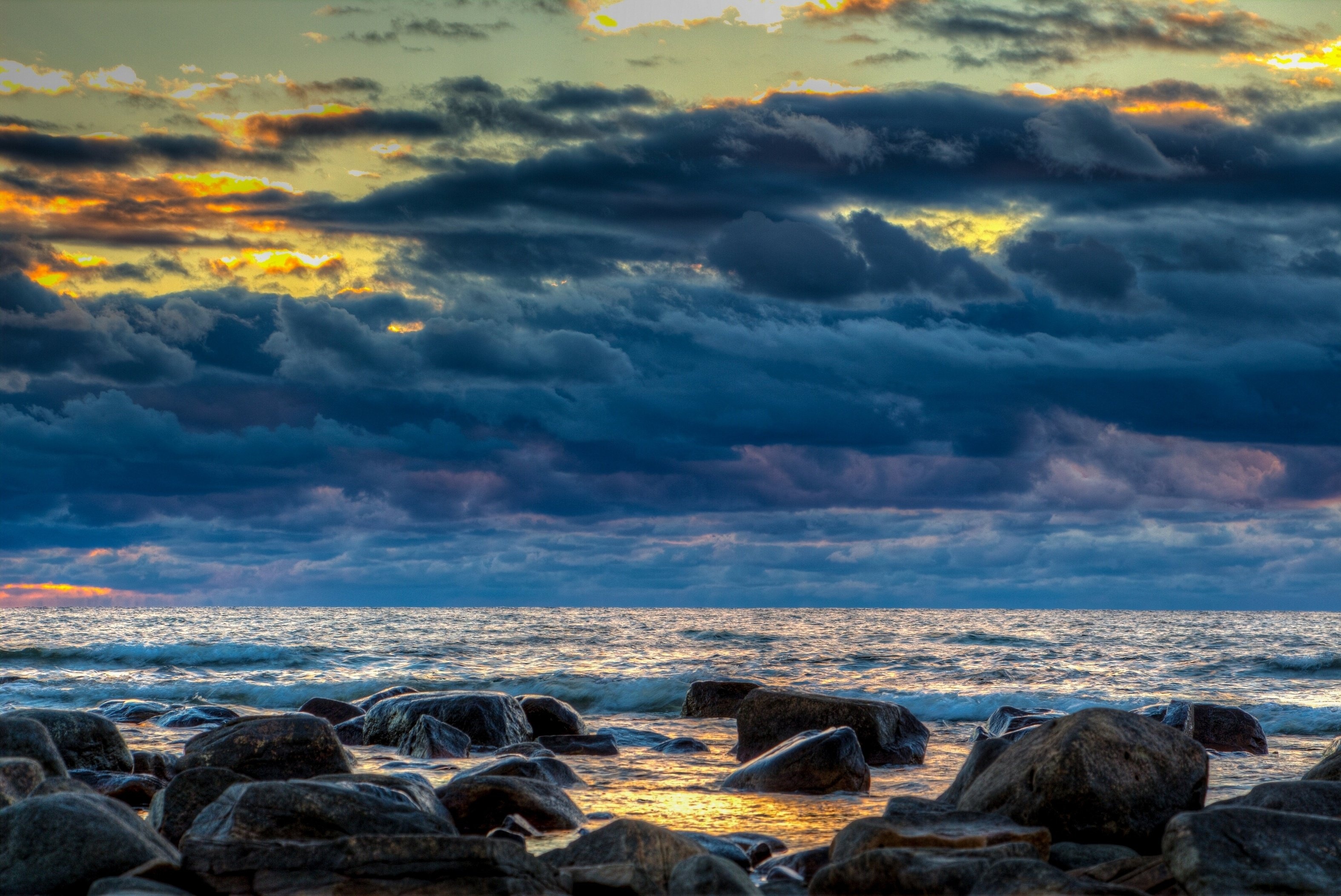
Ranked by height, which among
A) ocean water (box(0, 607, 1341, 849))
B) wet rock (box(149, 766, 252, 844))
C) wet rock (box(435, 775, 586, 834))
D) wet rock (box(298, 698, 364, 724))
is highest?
wet rock (box(149, 766, 252, 844))

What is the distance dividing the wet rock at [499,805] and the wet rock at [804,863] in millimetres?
2051

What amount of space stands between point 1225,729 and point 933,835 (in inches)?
395

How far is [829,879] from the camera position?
615 cm

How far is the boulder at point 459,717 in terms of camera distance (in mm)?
14508

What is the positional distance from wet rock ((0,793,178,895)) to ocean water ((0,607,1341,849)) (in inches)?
114

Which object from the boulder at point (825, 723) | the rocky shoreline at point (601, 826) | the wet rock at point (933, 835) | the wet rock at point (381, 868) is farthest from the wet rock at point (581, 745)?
the wet rock at point (381, 868)

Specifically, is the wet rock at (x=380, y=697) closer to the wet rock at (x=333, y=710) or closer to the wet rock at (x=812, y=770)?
the wet rock at (x=333, y=710)

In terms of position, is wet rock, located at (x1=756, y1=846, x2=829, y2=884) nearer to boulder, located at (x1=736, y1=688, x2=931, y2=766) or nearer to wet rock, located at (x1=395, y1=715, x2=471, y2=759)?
boulder, located at (x1=736, y1=688, x2=931, y2=766)

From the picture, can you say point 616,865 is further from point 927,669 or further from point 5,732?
point 927,669

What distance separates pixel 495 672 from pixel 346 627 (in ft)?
93.3

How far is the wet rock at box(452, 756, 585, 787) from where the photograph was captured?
1019 cm

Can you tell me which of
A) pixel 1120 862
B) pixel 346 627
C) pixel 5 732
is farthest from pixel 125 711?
pixel 346 627

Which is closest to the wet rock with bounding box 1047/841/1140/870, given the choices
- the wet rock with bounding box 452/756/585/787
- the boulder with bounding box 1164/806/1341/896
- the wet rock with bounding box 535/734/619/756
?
the boulder with bounding box 1164/806/1341/896

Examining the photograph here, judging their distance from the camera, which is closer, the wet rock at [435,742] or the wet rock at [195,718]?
the wet rock at [435,742]
